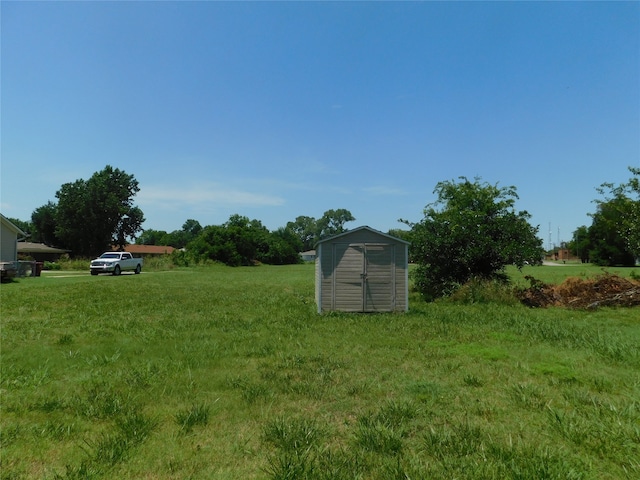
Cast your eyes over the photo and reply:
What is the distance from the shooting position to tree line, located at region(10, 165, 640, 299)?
16156 millimetres

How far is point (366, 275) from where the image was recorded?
1239cm

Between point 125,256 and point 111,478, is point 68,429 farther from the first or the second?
point 125,256

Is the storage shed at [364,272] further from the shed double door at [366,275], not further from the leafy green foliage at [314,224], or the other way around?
the leafy green foliage at [314,224]

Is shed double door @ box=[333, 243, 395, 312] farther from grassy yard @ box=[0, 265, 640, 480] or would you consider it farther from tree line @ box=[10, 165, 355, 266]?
tree line @ box=[10, 165, 355, 266]

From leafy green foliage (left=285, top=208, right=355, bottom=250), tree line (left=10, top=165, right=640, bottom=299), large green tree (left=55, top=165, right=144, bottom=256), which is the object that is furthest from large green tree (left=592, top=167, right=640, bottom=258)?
leafy green foliage (left=285, top=208, right=355, bottom=250)

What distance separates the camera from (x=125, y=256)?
34.5 metres

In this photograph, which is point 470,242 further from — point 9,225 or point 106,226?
point 106,226

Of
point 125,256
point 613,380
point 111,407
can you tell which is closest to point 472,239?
point 613,380

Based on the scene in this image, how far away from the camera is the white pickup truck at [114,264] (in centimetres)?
3136

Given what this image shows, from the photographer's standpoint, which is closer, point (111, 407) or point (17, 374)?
point (111, 407)

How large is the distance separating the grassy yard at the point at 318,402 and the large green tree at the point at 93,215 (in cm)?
5946

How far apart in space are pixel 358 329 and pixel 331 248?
142 inches

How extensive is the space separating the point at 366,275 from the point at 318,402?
7967 millimetres

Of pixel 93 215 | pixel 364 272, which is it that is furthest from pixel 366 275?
pixel 93 215
